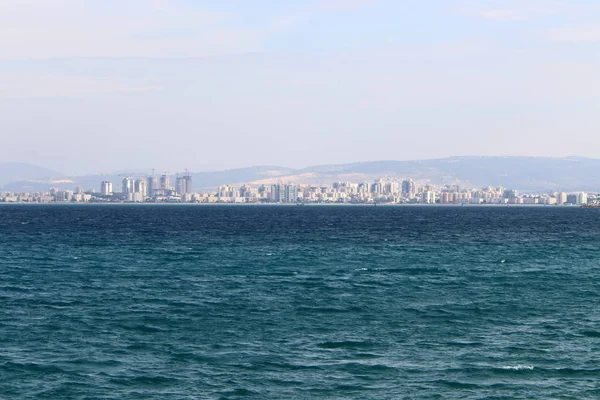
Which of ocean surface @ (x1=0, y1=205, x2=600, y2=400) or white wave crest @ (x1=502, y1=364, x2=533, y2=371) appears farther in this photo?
white wave crest @ (x1=502, y1=364, x2=533, y2=371)

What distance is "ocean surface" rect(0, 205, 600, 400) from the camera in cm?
3488

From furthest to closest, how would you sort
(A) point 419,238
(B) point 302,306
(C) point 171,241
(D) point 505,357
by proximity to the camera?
(A) point 419,238 < (C) point 171,241 < (B) point 302,306 < (D) point 505,357

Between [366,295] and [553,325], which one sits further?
[366,295]

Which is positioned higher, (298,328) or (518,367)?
(298,328)

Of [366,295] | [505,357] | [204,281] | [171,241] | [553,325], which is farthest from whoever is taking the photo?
[171,241]

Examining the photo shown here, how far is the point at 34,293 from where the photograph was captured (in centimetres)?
5991

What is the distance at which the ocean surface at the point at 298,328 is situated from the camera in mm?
34875

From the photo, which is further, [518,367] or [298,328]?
[298,328]

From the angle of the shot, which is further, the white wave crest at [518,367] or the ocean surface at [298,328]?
the white wave crest at [518,367]

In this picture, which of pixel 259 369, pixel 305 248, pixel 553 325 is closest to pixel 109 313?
pixel 259 369

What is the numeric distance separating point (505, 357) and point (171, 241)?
82.0 metres

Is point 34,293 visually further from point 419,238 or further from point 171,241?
point 419,238

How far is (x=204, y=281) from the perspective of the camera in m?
67.6

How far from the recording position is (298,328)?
46.3m
